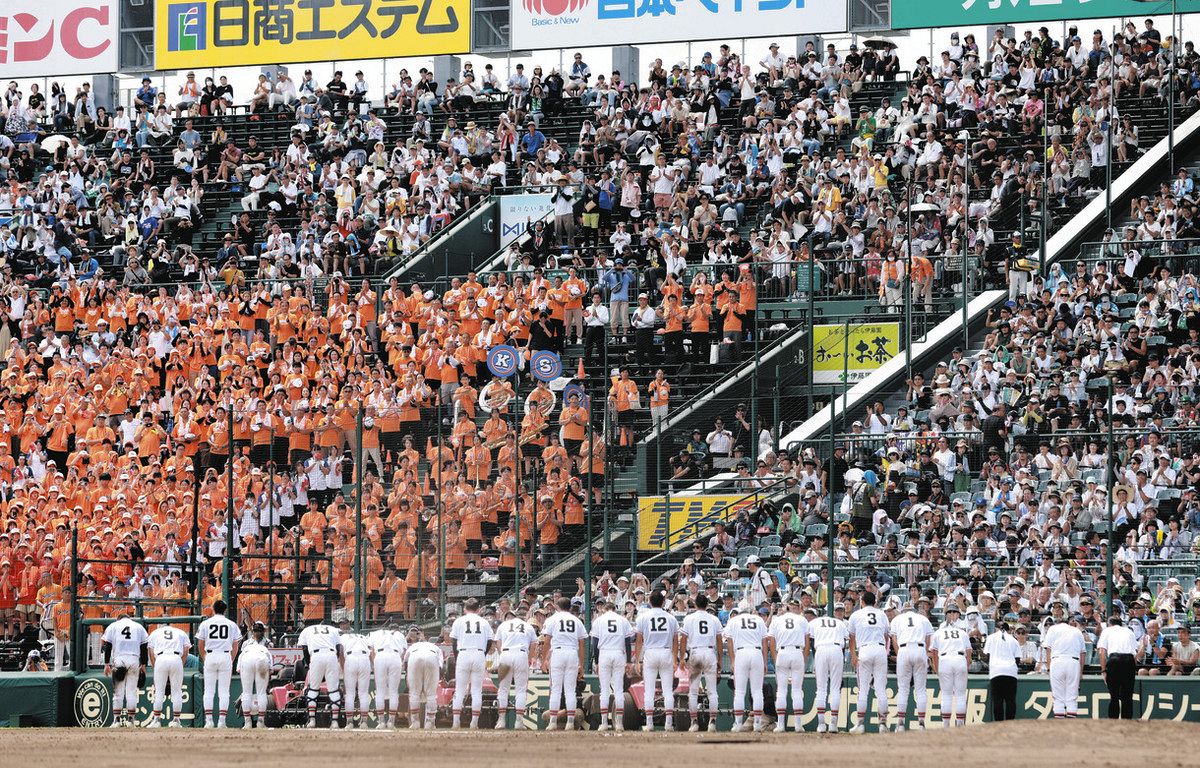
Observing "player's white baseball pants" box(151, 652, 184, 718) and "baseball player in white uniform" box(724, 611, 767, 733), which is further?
"player's white baseball pants" box(151, 652, 184, 718)

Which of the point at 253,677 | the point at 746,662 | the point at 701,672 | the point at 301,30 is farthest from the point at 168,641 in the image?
the point at 301,30

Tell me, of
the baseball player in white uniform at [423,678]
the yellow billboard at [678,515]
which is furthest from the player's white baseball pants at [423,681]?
the yellow billboard at [678,515]

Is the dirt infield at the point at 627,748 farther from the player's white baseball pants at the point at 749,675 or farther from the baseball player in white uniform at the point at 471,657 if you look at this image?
the baseball player in white uniform at the point at 471,657

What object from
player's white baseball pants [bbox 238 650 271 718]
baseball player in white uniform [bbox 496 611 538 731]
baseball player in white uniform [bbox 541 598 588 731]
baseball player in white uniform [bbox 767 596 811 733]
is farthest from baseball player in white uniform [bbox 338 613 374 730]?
baseball player in white uniform [bbox 767 596 811 733]

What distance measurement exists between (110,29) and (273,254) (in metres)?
12.6

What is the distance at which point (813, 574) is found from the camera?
26734mm

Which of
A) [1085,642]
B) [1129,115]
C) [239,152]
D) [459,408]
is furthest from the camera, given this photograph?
[239,152]

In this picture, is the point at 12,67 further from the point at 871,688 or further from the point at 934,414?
the point at 871,688

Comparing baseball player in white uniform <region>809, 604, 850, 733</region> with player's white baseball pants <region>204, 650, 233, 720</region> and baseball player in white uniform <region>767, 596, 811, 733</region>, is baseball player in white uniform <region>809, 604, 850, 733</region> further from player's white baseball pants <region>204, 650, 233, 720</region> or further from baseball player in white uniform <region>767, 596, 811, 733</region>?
player's white baseball pants <region>204, 650, 233, 720</region>

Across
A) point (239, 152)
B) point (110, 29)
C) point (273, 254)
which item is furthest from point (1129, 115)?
point (110, 29)

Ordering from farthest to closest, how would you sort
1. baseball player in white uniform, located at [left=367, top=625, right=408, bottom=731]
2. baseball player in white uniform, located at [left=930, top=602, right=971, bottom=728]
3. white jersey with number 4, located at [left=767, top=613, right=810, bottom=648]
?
baseball player in white uniform, located at [left=367, top=625, right=408, bottom=731] < white jersey with number 4, located at [left=767, top=613, right=810, bottom=648] < baseball player in white uniform, located at [left=930, top=602, right=971, bottom=728]

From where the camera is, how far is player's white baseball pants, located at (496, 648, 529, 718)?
80.4 ft

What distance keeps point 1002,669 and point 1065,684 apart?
2.35 ft

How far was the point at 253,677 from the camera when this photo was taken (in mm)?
25078
